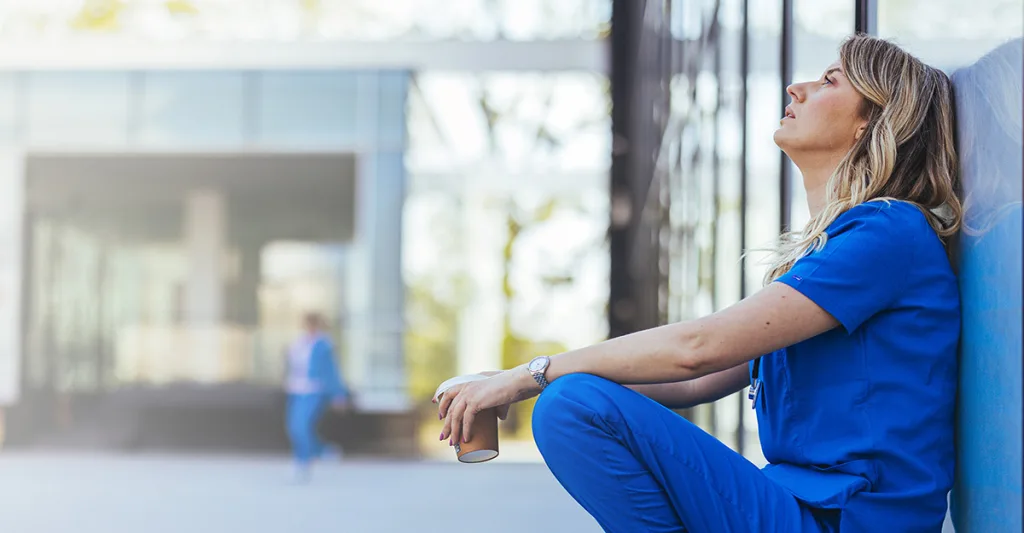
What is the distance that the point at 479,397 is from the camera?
2.11 meters

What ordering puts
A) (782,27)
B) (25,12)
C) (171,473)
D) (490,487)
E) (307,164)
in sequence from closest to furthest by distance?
(782,27), (490,487), (171,473), (307,164), (25,12)

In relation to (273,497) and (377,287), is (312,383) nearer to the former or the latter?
(273,497)

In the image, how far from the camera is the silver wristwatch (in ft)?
6.80

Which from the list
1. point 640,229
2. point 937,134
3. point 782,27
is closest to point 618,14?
point 640,229

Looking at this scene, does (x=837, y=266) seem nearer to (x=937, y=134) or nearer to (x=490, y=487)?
(x=937, y=134)

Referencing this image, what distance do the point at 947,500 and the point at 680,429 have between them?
52 cm

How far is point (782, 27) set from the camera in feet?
11.5

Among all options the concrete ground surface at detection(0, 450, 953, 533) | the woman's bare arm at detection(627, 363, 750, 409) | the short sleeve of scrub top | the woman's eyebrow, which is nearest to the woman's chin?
the woman's eyebrow

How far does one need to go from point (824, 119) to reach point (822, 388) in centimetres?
56

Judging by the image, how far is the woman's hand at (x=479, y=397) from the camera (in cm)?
209

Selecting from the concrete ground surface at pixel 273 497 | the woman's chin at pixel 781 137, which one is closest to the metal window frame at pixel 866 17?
the woman's chin at pixel 781 137

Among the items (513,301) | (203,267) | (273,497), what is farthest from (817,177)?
(513,301)

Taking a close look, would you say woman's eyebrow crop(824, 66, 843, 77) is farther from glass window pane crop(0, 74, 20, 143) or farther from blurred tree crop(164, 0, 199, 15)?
blurred tree crop(164, 0, 199, 15)

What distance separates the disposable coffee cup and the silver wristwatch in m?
0.13
